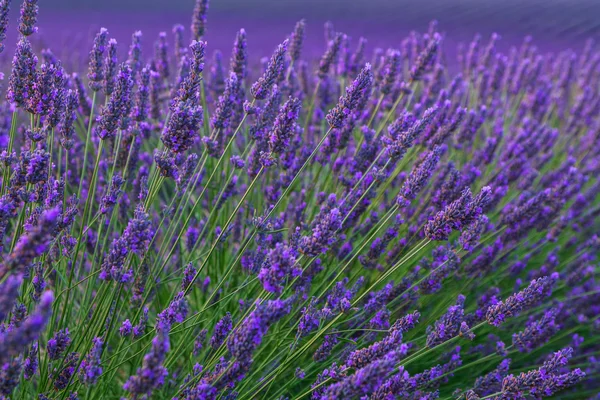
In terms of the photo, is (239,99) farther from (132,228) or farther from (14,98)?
(132,228)

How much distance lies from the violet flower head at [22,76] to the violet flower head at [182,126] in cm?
45

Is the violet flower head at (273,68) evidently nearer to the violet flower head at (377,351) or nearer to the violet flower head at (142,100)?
the violet flower head at (142,100)

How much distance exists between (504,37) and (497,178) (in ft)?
28.7

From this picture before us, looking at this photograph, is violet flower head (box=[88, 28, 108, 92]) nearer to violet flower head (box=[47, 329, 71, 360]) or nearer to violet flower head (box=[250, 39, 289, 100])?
violet flower head (box=[250, 39, 289, 100])

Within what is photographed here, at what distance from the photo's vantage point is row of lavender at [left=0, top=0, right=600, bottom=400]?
4.42ft

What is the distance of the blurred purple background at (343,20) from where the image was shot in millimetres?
9156

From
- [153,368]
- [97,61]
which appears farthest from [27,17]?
[153,368]

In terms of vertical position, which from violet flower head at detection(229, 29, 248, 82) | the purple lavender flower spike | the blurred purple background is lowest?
violet flower head at detection(229, 29, 248, 82)

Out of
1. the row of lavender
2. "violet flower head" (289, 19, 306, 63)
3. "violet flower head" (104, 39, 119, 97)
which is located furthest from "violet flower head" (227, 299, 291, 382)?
"violet flower head" (289, 19, 306, 63)

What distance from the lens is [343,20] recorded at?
36.4ft

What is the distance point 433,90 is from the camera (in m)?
3.25

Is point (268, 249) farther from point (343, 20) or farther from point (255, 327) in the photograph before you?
point (343, 20)

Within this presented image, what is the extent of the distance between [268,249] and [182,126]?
1.82 feet

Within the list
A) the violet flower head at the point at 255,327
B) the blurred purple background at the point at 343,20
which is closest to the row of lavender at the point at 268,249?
the violet flower head at the point at 255,327
